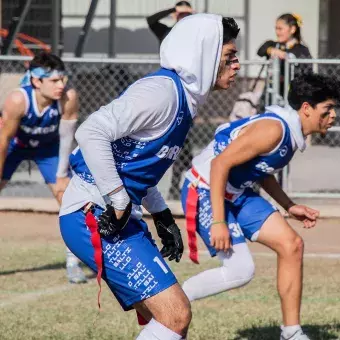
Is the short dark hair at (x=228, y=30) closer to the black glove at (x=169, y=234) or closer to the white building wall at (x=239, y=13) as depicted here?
the black glove at (x=169, y=234)

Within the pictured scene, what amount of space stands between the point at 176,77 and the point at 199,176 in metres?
2.27

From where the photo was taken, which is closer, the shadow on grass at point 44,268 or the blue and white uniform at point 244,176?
the blue and white uniform at point 244,176

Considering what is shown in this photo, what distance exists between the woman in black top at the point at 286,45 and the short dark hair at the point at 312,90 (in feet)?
16.8

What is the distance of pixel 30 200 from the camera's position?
12406mm

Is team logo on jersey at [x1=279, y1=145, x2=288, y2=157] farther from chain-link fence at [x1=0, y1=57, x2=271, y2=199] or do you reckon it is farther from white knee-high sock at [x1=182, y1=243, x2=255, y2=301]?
chain-link fence at [x1=0, y1=57, x2=271, y2=199]

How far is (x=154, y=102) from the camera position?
4953mm

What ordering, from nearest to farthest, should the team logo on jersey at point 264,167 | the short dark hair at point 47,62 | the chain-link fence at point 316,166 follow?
the team logo on jersey at point 264,167, the short dark hair at point 47,62, the chain-link fence at point 316,166

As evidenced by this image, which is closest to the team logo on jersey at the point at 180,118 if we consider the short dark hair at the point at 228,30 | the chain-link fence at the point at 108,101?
the short dark hair at the point at 228,30

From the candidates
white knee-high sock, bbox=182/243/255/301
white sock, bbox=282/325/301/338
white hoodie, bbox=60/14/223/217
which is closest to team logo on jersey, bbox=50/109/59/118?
white knee-high sock, bbox=182/243/255/301

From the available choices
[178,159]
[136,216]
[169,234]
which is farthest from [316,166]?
[136,216]

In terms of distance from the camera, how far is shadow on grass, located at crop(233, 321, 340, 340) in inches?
284

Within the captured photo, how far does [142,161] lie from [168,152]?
0.12m

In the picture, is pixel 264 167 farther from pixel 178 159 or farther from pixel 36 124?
pixel 178 159

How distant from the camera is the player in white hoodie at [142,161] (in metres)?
4.98
